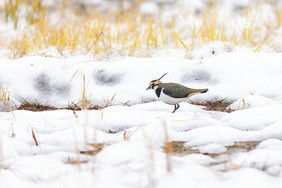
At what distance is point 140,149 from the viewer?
175cm

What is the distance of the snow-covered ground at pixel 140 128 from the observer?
4.85ft

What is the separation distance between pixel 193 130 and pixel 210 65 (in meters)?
1.06

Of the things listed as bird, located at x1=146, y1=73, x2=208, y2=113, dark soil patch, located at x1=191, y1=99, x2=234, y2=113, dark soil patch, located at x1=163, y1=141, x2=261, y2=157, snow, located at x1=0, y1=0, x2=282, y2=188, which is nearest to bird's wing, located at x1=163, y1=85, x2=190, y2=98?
bird, located at x1=146, y1=73, x2=208, y2=113

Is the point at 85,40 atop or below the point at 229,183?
atop

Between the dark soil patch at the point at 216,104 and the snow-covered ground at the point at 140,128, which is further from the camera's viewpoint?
the dark soil patch at the point at 216,104

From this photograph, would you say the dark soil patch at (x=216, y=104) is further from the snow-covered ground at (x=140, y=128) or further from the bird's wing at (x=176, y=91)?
the bird's wing at (x=176, y=91)

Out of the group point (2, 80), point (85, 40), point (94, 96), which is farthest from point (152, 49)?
point (2, 80)

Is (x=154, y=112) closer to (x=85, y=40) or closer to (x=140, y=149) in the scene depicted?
(x=140, y=149)

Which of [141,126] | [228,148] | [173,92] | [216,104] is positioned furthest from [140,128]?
[216,104]

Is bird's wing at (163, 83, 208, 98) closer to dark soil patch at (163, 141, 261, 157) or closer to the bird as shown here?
the bird

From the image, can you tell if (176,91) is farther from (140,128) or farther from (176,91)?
(140,128)

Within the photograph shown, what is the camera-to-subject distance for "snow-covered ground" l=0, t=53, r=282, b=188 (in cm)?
148

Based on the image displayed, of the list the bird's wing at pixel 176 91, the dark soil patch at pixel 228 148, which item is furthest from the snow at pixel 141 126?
the bird's wing at pixel 176 91

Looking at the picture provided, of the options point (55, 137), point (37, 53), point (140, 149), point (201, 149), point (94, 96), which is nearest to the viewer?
point (140, 149)
